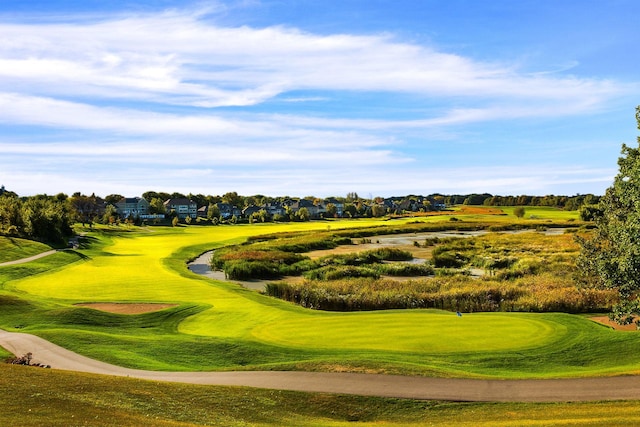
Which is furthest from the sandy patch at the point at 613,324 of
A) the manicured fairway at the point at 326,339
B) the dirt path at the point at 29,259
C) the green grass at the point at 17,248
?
the green grass at the point at 17,248

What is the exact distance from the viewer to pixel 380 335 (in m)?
26.9

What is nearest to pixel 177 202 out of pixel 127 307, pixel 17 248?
pixel 17 248

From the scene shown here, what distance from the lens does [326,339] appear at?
2658cm

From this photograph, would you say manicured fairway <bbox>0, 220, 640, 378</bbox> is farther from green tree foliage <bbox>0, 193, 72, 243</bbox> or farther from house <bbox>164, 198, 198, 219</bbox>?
house <bbox>164, 198, 198, 219</bbox>

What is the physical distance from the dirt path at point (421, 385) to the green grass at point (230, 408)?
0.58m

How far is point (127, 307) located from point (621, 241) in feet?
108

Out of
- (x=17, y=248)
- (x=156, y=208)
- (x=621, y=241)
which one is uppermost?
(x=156, y=208)

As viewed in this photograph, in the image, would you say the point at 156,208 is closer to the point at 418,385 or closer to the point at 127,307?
the point at 127,307

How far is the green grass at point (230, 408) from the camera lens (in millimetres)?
13539

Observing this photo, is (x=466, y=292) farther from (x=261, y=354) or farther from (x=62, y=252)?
(x=62, y=252)

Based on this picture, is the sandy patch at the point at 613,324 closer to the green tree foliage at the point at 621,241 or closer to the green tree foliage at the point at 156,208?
the green tree foliage at the point at 621,241

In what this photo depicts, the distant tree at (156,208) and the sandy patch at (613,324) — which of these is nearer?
the sandy patch at (613,324)

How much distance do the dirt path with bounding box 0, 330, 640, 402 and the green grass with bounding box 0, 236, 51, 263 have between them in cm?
5209

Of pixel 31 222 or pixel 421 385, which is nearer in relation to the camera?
pixel 421 385
